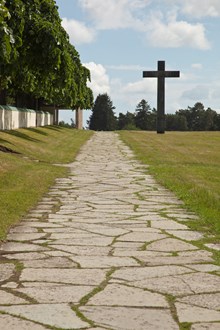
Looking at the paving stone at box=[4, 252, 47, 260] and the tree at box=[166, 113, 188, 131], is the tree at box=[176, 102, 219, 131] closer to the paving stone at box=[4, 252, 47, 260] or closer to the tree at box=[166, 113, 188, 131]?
the tree at box=[166, 113, 188, 131]

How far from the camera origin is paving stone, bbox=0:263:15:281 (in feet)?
16.2

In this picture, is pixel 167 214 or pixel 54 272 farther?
pixel 167 214

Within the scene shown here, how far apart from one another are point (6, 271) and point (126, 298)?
1.30m

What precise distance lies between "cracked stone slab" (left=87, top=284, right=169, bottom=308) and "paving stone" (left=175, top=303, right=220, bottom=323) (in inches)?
5.5

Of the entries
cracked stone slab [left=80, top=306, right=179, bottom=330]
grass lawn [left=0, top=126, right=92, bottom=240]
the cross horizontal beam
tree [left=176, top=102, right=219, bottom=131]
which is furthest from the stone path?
tree [left=176, top=102, right=219, bottom=131]

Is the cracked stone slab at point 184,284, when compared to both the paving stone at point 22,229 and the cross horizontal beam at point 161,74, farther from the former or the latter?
the cross horizontal beam at point 161,74

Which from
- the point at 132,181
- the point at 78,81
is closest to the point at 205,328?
the point at 132,181

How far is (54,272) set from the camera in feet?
16.9

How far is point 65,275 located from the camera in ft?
16.6

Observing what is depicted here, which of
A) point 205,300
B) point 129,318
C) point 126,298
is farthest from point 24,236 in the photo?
point 129,318

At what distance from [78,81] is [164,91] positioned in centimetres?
831

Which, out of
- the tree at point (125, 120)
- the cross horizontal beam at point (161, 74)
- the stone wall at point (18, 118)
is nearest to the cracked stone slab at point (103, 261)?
the stone wall at point (18, 118)

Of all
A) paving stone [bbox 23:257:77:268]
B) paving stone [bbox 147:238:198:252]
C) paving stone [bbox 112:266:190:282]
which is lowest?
paving stone [bbox 147:238:198:252]

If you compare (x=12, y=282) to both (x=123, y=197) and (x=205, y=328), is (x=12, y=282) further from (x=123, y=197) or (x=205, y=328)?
(x=123, y=197)
